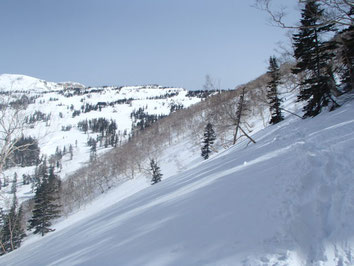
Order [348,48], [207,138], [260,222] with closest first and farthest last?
[260,222] → [348,48] → [207,138]

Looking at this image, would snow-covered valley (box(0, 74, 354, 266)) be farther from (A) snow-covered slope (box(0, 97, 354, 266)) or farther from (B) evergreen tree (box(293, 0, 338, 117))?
(B) evergreen tree (box(293, 0, 338, 117))

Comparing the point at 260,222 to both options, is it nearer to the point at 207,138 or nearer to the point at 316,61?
the point at 316,61

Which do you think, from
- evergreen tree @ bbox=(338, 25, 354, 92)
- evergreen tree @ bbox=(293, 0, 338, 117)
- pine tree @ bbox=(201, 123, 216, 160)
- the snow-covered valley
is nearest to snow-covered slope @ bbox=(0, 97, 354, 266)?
the snow-covered valley

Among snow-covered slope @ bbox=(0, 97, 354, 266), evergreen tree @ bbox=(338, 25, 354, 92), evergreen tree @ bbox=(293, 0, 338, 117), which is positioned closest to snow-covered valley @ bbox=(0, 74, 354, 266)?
snow-covered slope @ bbox=(0, 97, 354, 266)

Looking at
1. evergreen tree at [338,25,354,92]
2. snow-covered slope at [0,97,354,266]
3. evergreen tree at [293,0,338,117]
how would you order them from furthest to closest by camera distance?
1. evergreen tree at [293,0,338,117]
2. evergreen tree at [338,25,354,92]
3. snow-covered slope at [0,97,354,266]

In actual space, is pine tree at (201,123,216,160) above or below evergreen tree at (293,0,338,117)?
below

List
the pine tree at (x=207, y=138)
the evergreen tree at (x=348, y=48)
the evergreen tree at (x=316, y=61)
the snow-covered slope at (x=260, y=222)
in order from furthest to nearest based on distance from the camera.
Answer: the pine tree at (x=207, y=138)
the evergreen tree at (x=316, y=61)
the evergreen tree at (x=348, y=48)
the snow-covered slope at (x=260, y=222)

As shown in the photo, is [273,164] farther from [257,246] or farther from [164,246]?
[164,246]

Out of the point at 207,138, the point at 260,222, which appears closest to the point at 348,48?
the point at 260,222

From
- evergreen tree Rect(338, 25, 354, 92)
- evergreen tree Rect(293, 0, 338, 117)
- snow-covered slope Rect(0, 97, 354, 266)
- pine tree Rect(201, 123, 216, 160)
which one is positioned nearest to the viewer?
snow-covered slope Rect(0, 97, 354, 266)

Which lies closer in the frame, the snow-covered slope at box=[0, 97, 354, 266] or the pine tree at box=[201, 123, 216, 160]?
the snow-covered slope at box=[0, 97, 354, 266]

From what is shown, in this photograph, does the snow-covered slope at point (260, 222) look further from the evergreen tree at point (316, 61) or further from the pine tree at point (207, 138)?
the pine tree at point (207, 138)

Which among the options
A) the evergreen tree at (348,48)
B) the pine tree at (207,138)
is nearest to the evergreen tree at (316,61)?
the evergreen tree at (348,48)

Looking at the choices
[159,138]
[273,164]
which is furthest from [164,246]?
[159,138]
